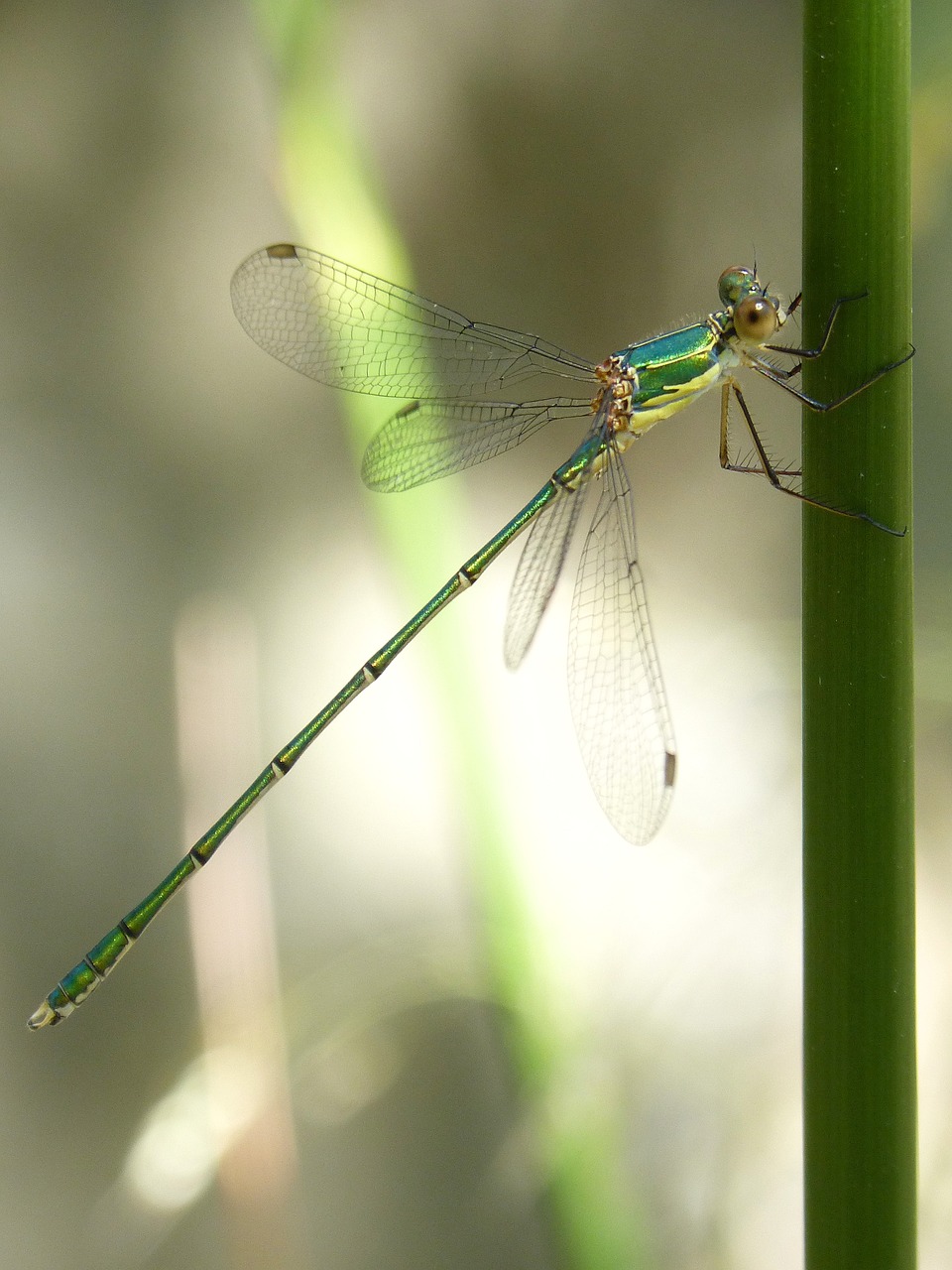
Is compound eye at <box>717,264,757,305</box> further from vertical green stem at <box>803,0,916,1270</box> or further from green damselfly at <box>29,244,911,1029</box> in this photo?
vertical green stem at <box>803,0,916,1270</box>

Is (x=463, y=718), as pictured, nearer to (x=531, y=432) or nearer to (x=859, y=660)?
(x=531, y=432)

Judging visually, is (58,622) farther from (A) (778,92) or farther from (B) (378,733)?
(A) (778,92)

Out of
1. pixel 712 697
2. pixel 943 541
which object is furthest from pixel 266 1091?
pixel 943 541

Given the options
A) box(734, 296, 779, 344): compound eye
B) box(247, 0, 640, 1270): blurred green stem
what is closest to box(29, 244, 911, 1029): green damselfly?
box(734, 296, 779, 344): compound eye

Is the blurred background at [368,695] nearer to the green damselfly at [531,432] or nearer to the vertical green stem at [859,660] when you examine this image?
the green damselfly at [531,432]

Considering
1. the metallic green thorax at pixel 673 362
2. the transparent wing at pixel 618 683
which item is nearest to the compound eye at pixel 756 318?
the metallic green thorax at pixel 673 362

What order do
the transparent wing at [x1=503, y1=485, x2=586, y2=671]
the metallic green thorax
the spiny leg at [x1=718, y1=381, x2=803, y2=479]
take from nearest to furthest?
the spiny leg at [x1=718, y1=381, x2=803, y2=479]
the metallic green thorax
the transparent wing at [x1=503, y1=485, x2=586, y2=671]
